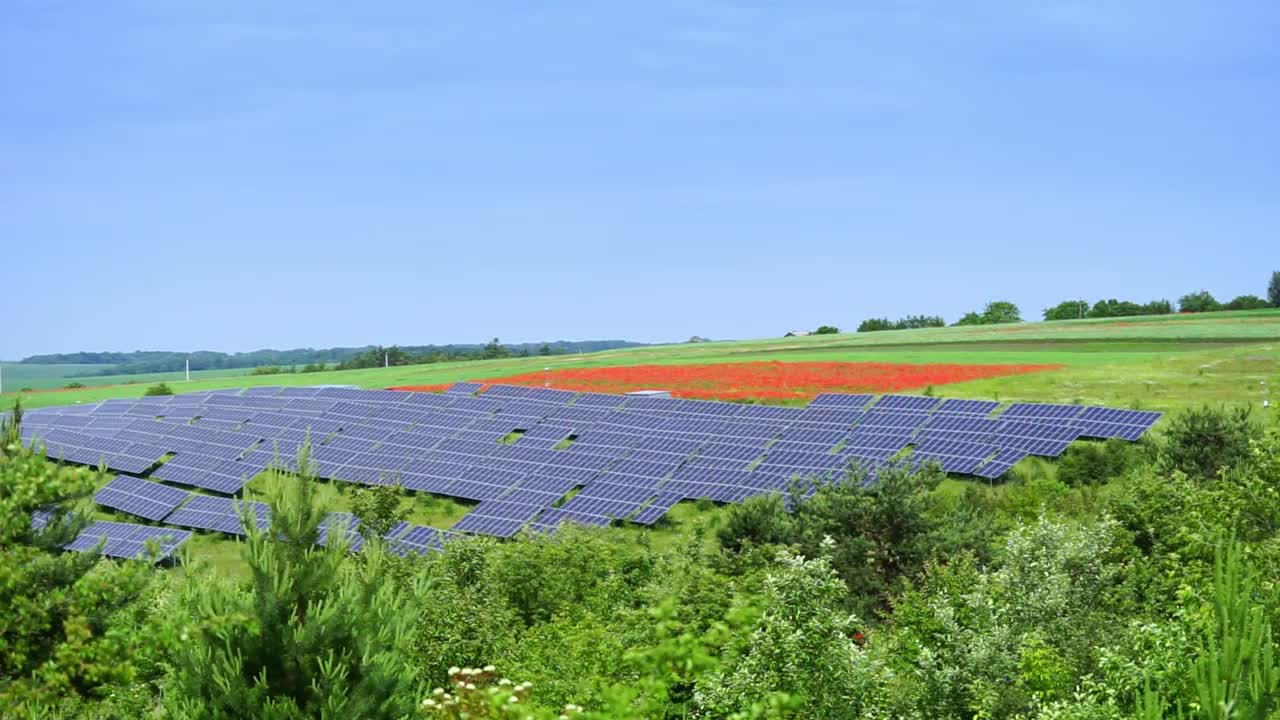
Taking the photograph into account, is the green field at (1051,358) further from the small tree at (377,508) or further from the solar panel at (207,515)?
the small tree at (377,508)

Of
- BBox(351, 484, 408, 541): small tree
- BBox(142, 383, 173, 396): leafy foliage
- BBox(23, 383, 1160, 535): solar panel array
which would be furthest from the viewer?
BBox(142, 383, 173, 396): leafy foliage

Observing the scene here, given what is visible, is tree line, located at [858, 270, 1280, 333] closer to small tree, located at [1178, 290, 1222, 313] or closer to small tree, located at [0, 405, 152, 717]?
small tree, located at [1178, 290, 1222, 313]

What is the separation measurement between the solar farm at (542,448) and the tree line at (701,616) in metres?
6.35

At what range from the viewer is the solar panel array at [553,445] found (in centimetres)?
6072

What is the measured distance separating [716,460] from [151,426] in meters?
48.7

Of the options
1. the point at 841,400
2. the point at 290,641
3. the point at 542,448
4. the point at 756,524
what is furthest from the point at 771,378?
the point at 290,641

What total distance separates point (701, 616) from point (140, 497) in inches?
1932

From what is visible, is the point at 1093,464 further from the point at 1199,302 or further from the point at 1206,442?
the point at 1199,302

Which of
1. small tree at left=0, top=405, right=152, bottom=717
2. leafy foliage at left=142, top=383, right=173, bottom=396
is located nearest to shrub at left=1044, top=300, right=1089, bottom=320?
leafy foliage at left=142, top=383, right=173, bottom=396

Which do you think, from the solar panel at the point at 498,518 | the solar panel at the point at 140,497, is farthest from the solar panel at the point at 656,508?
the solar panel at the point at 140,497

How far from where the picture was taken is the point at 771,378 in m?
91.1

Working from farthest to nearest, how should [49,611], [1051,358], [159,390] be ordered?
1. [159,390]
2. [1051,358]
3. [49,611]

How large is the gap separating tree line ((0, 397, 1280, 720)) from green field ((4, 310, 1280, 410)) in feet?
93.1

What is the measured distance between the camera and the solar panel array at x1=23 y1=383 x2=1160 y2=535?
6072cm
